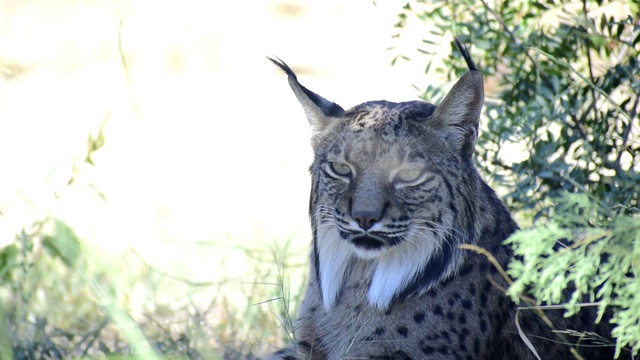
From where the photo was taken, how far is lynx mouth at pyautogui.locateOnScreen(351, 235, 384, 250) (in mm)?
4188

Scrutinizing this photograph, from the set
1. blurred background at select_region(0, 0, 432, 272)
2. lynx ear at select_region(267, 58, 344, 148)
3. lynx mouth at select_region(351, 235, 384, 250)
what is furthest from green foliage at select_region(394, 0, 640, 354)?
blurred background at select_region(0, 0, 432, 272)

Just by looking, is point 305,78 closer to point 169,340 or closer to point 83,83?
point 83,83

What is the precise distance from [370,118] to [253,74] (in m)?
6.09

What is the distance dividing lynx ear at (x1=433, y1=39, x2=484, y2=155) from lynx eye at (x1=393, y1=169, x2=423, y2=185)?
20 cm

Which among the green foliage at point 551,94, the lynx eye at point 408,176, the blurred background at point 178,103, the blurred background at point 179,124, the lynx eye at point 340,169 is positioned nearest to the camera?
the lynx eye at point 408,176

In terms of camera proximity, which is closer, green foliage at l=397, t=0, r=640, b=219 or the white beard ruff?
the white beard ruff

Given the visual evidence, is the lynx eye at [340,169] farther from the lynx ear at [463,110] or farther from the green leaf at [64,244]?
the green leaf at [64,244]

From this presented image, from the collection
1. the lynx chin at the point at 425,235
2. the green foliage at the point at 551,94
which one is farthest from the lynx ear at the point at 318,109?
the green foliage at the point at 551,94

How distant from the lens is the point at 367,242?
13.8 ft

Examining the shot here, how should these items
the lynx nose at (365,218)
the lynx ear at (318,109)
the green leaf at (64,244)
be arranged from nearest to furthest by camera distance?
1. the green leaf at (64,244)
2. the lynx nose at (365,218)
3. the lynx ear at (318,109)

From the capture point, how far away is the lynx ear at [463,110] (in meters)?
4.13

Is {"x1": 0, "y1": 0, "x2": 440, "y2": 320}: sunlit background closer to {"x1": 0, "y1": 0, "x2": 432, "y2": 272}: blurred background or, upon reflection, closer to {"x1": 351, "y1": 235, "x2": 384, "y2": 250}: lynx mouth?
{"x1": 0, "y1": 0, "x2": 432, "y2": 272}: blurred background

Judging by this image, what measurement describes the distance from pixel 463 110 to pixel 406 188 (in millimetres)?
394

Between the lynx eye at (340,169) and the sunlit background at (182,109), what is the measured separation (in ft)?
6.26
